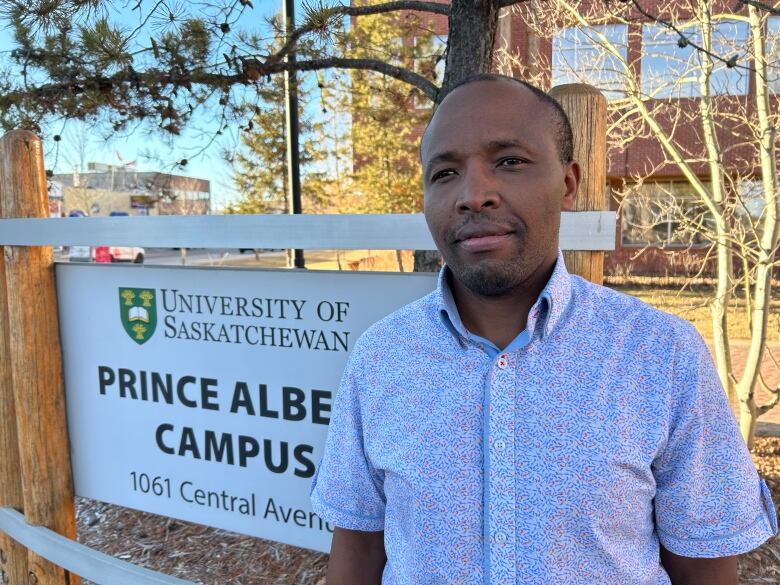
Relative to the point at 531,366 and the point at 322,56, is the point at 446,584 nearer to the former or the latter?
the point at 531,366

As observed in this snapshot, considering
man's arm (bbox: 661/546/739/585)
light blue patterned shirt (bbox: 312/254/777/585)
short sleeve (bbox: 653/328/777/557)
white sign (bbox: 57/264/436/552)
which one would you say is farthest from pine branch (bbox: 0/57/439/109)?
man's arm (bbox: 661/546/739/585)

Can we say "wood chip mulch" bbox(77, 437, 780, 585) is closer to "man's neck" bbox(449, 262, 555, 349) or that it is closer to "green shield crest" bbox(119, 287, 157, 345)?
"green shield crest" bbox(119, 287, 157, 345)

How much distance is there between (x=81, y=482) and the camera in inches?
104

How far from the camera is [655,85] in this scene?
7988 mm

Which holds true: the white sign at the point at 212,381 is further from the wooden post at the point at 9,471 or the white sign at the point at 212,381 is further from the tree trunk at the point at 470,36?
the tree trunk at the point at 470,36

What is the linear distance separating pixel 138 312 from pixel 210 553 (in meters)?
2.29

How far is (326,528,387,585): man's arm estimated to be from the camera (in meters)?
1.47

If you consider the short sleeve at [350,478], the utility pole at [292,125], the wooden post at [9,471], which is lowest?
the wooden post at [9,471]

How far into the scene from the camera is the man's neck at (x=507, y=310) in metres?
1.35

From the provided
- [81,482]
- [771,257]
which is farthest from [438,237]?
[771,257]

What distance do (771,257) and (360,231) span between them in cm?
400

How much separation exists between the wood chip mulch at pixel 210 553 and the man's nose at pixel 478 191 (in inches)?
118

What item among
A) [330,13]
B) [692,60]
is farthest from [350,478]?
[692,60]

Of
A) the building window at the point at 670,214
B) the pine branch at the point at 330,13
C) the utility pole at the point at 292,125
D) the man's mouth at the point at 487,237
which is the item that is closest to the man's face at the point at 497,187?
the man's mouth at the point at 487,237
